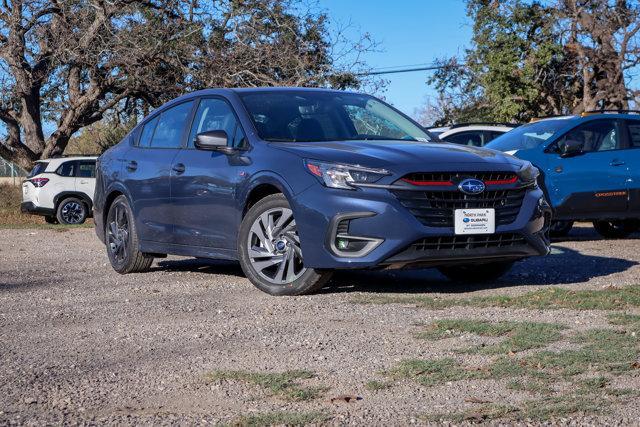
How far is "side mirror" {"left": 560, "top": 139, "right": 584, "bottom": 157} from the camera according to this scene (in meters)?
12.8

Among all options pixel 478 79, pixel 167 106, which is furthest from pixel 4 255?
pixel 478 79

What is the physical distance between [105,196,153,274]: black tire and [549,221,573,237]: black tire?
648 cm

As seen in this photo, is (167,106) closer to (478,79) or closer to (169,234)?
(169,234)

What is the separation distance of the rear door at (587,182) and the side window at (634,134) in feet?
1.26

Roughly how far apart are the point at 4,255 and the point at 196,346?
7.34 metres

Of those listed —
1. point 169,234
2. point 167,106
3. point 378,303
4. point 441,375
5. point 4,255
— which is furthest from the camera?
point 4,255

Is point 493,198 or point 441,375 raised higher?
point 493,198

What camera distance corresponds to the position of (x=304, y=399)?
4648 mm

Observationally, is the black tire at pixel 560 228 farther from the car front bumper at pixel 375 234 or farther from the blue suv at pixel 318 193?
the car front bumper at pixel 375 234

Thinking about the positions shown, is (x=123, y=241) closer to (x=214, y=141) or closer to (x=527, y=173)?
(x=214, y=141)

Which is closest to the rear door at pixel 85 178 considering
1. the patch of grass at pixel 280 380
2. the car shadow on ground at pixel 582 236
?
the car shadow on ground at pixel 582 236

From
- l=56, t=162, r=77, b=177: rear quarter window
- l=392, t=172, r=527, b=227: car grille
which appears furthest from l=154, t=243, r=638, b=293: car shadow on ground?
l=56, t=162, r=77, b=177: rear quarter window

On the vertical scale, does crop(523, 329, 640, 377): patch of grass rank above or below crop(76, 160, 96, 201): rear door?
above

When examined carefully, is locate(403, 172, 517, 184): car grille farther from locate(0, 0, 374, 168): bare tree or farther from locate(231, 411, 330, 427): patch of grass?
locate(0, 0, 374, 168): bare tree
